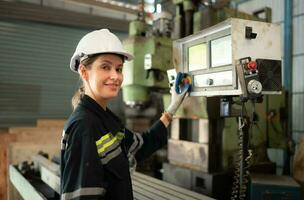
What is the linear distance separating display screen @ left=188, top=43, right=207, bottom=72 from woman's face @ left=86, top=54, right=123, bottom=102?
48 centimetres

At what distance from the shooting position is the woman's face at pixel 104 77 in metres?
1.03

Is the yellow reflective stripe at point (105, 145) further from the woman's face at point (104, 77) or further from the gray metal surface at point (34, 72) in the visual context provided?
the gray metal surface at point (34, 72)

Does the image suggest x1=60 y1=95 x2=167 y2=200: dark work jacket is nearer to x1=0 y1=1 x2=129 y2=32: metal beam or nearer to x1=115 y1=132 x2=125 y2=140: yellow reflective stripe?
x1=115 y1=132 x2=125 y2=140: yellow reflective stripe

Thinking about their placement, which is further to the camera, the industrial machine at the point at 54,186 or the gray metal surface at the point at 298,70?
the gray metal surface at the point at 298,70

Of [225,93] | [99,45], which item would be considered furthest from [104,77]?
[225,93]

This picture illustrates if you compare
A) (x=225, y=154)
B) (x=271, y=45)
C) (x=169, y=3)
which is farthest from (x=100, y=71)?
(x=169, y=3)

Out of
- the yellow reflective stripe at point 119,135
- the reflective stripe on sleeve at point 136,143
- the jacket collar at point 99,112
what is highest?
the jacket collar at point 99,112

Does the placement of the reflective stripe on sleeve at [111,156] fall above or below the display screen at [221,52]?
below

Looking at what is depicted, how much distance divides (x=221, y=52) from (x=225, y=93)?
0.18 m

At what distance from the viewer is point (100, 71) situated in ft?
3.38

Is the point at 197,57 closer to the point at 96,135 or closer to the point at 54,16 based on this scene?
the point at 96,135

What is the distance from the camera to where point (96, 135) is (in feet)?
3.13

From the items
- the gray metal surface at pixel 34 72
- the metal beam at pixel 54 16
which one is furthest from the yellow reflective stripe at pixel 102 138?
the metal beam at pixel 54 16

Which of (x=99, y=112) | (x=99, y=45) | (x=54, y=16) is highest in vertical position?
(x=54, y=16)
